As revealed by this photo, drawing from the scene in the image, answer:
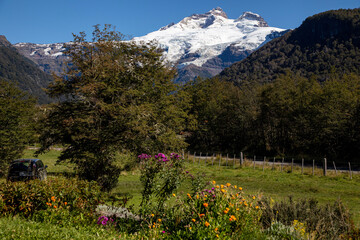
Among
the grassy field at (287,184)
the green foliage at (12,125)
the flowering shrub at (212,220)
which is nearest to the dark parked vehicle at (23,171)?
the grassy field at (287,184)

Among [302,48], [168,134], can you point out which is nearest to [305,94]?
[168,134]

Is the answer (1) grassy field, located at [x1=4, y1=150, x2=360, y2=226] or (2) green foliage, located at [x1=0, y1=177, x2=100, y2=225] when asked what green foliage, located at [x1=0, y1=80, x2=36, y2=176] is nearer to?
(1) grassy field, located at [x1=4, y1=150, x2=360, y2=226]

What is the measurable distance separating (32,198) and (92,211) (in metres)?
1.62

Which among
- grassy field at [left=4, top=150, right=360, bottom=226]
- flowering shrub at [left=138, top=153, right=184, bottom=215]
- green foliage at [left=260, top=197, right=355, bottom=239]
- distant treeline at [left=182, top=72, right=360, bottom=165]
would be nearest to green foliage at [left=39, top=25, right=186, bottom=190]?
grassy field at [left=4, top=150, right=360, bottom=226]

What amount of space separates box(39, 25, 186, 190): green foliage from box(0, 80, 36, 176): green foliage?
28.6 ft

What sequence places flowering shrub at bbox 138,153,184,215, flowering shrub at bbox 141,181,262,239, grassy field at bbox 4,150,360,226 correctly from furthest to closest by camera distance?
grassy field at bbox 4,150,360,226 < flowering shrub at bbox 138,153,184,215 < flowering shrub at bbox 141,181,262,239

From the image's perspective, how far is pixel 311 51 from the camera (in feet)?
456

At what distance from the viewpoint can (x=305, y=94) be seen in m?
39.9

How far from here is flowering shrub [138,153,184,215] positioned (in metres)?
7.56

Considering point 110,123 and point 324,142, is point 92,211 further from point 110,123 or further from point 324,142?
point 324,142

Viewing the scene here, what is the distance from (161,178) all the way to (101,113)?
6.64 meters

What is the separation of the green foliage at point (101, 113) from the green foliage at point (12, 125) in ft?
28.6

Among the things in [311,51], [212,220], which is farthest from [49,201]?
[311,51]

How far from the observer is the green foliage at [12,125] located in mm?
20344
